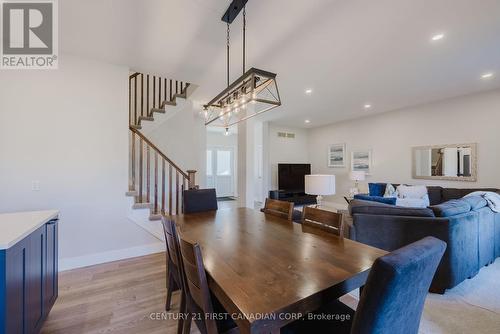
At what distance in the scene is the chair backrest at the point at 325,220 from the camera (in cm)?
167

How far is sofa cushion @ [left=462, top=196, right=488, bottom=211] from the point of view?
8.71 ft

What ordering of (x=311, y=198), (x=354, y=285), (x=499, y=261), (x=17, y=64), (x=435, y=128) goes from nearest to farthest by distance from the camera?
(x=354, y=285) → (x=17, y=64) → (x=499, y=261) → (x=435, y=128) → (x=311, y=198)

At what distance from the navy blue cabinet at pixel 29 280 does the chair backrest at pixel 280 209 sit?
6.47 ft

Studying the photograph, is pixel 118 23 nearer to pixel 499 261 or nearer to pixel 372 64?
pixel 372 64

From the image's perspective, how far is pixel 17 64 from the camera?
2.62 metres

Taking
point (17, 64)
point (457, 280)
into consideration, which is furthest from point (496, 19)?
point (17, 64)

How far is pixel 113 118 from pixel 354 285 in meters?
3.39

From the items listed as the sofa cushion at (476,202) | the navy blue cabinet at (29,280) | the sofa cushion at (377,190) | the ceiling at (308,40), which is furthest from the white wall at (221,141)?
the sofa cushion at (476,202)

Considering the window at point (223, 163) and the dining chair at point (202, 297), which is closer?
the dining chair at point (202, 297)

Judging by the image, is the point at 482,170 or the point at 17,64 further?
the point at 482,170

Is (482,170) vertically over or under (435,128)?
under

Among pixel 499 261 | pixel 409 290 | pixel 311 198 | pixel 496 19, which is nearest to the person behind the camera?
pixel 409 290

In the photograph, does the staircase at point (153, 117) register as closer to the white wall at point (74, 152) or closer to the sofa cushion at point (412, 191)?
the white wall at point (74, 152)

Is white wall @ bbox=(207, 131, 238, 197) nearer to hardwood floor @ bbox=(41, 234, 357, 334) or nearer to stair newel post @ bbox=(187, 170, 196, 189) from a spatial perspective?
stair newel post @ bbox=(187, 170, 196, 189)
